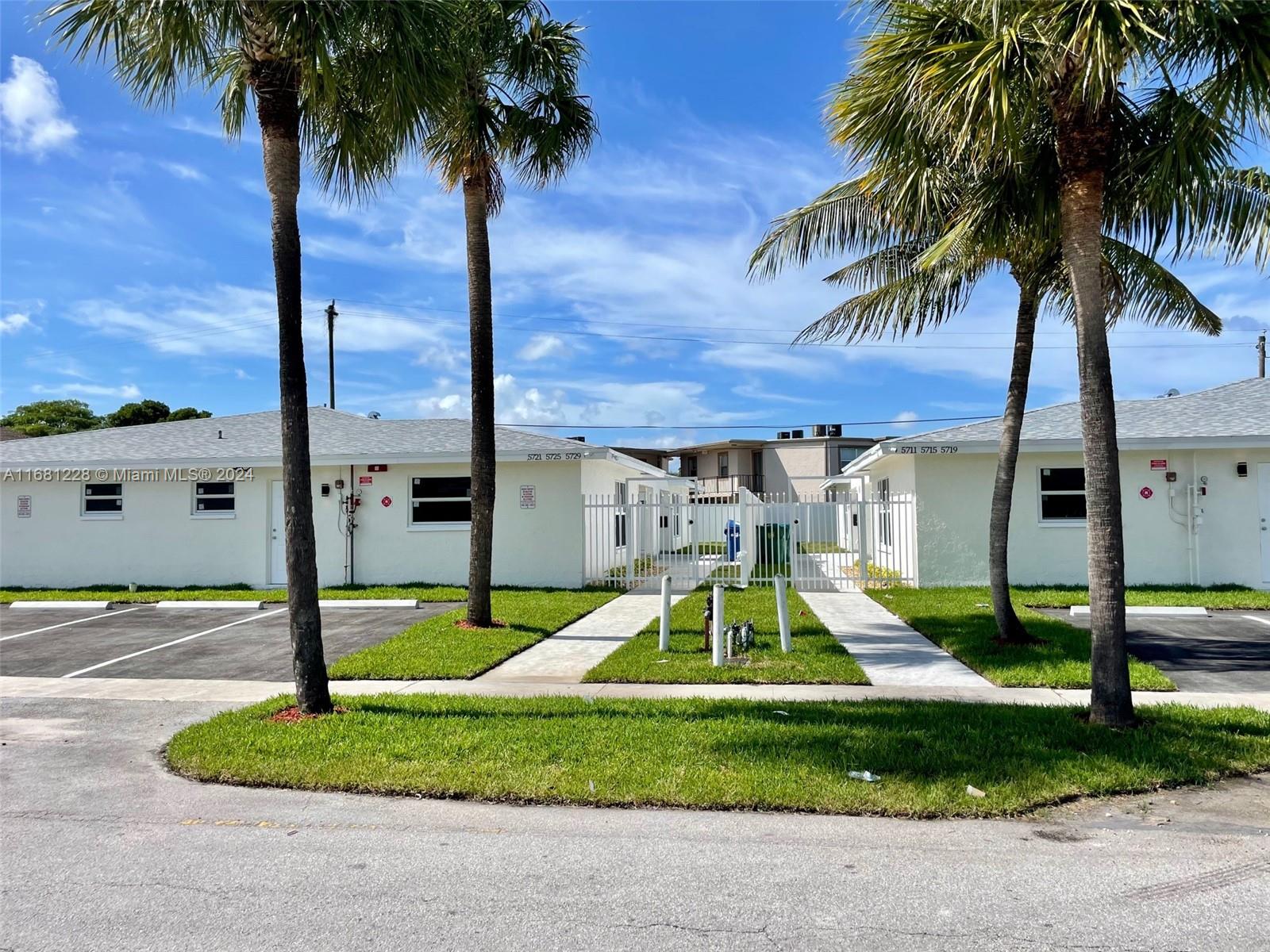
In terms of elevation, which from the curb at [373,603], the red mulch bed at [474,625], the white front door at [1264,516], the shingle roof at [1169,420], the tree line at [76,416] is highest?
the tree line at [76,416]

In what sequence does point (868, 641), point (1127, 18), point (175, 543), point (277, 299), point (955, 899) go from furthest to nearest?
point (175, 543) < point (868, 641) < point (277, 299) < point (1127, 18) < point (955, 899)

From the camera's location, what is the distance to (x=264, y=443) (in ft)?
66.5

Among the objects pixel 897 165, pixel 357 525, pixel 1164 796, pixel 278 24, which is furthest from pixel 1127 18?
pixel 357 525

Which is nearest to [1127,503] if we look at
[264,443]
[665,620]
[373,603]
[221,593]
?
[665,620]

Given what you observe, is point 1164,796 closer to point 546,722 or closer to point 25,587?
point 546,722

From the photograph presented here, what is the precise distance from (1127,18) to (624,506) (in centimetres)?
1296

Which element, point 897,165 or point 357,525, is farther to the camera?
point 357,525

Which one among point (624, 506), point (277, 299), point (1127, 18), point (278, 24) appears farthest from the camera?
point (624, 506)

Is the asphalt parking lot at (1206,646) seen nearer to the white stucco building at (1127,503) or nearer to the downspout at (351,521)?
the white stucco building at (1127,503)

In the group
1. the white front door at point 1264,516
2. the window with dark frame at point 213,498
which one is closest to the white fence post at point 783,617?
the white front door at point 1264,516

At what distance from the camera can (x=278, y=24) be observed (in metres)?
6.88

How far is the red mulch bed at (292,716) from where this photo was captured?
292 inches

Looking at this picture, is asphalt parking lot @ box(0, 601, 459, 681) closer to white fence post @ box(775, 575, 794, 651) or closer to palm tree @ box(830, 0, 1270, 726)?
white fence post @ box(775, 575, 794, 651)

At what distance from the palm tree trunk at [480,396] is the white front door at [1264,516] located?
1441 cm
